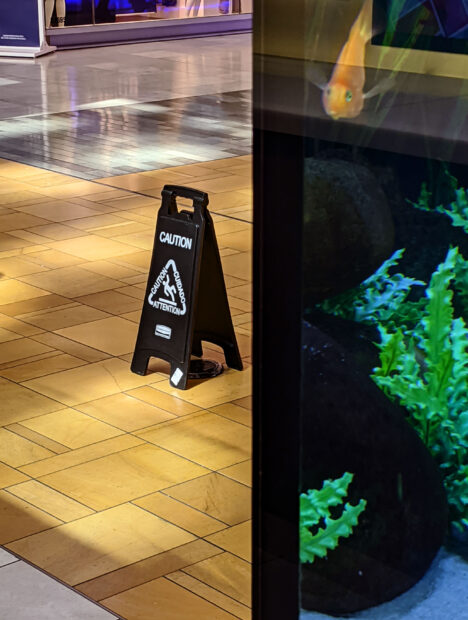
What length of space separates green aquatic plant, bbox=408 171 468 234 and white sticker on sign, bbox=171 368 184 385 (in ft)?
10.3

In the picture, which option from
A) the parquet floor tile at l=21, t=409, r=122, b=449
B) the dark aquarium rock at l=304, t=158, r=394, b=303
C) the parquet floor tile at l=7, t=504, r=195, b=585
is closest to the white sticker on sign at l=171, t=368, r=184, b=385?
the parquet floor tile at l=21, t=409, r=122, b=449

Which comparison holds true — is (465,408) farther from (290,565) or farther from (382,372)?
(290,565)

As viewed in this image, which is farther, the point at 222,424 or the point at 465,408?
the point at 222,424

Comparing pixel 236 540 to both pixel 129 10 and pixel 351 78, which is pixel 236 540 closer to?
pixel 351 78

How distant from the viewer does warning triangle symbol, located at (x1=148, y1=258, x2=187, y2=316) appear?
474 centimetres

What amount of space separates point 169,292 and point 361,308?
9.96 feet

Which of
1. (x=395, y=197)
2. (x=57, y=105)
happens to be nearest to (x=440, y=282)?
(x=395, y=197)

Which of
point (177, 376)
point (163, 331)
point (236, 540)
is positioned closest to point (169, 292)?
point (163, 331)

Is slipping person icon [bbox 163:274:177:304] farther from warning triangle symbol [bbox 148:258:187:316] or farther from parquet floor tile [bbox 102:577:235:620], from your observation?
parquet floor tile [bbox 102:577:235:620]

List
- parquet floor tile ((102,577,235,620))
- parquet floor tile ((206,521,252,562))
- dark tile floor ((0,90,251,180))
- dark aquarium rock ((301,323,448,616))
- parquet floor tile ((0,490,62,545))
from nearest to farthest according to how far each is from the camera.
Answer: dark aquarium rock ((301,323,448,616)) < parquet floor tile ((102,577,235,620)) < parquet floor tile ((206,521,252,562)) < parquet floor tile ((0,490,62,545)) < dark tile floor ((0,90,251,180))

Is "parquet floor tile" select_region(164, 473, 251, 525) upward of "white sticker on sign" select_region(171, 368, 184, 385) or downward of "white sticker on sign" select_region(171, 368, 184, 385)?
downward

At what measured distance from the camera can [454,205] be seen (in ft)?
5.44

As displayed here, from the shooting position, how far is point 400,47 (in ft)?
5.47

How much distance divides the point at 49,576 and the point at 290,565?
1.46 metres
